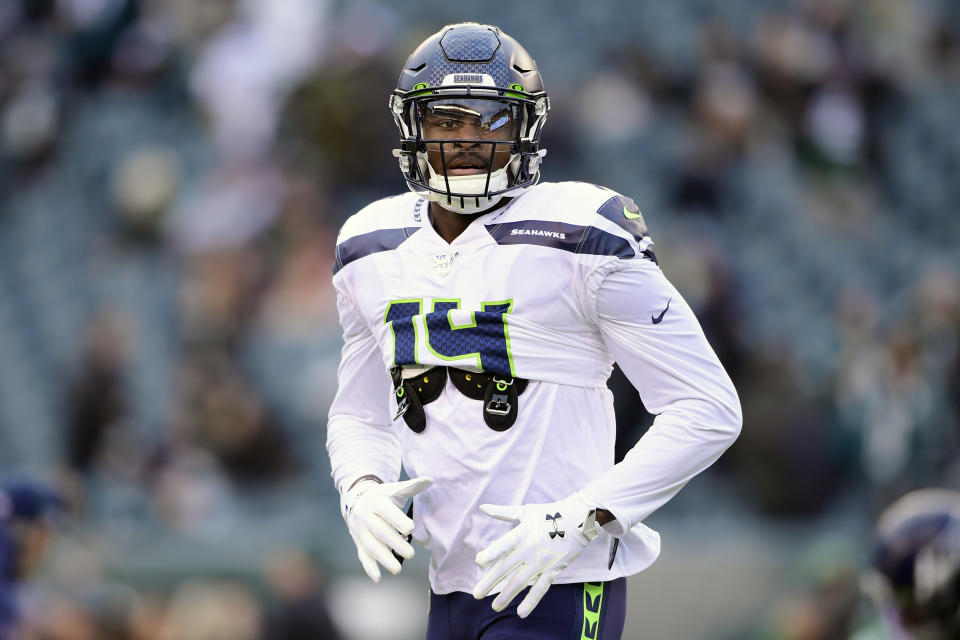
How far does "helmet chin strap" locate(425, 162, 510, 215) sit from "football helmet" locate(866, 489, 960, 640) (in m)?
1.39

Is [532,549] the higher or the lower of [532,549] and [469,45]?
the lower

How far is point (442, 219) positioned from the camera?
11.7 ft

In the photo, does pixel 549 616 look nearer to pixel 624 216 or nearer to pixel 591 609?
pixel 591 609

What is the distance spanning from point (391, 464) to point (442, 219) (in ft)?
2.26

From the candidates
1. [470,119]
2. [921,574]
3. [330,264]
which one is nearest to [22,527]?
[470,119]

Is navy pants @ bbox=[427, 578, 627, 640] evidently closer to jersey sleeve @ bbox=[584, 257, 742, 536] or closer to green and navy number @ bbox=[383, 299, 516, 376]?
jersey sleeve @ bbox=[584, 257, 742, 536]

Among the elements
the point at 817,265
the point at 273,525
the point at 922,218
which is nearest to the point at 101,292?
the point at 273,525

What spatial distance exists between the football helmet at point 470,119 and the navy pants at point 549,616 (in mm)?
981

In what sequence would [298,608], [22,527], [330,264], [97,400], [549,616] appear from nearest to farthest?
1. [549,616]
2. [22,527]
3. [298,608]
4. [97,400]
5. [330,264]

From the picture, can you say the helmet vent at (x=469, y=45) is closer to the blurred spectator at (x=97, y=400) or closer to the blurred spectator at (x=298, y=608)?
the blurred spectator at (x=298, y=608)

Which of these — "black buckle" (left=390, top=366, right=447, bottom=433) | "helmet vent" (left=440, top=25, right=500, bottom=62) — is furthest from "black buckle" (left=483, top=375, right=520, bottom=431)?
"helmet vent" (left=440, top=25, right=500, bottom=62)

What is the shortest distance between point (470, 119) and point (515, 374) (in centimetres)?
68

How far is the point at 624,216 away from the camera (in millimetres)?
3369

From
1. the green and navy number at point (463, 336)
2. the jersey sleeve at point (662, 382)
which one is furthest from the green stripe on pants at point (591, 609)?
the green and navy number at point (463, 336)
